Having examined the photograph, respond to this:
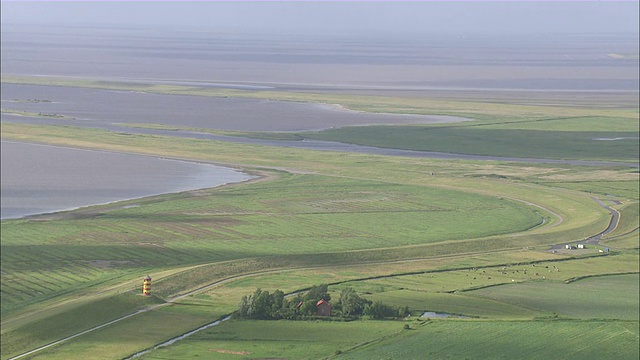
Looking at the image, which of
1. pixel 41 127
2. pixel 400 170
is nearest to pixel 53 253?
pixel 400 170

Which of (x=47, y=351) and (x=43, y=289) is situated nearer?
(x=47, y=351)

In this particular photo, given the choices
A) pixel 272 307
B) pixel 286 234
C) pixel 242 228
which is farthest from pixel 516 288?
pixel 242 228

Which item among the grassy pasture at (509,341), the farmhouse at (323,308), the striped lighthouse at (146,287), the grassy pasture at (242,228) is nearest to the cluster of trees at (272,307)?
the farmhouse at (323,308)

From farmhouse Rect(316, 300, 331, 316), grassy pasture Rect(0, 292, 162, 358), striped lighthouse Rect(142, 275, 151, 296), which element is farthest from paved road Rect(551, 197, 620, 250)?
grassy pasture Rect(0, 292, 162, 358)

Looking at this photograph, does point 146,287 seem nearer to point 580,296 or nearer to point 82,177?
point 580,296

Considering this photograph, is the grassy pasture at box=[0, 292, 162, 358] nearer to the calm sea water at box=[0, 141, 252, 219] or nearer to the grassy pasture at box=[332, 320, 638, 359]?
the grassy pasture at box=[332, 320, 638, 359]

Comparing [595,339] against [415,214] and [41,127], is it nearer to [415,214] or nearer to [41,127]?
[415,214]
